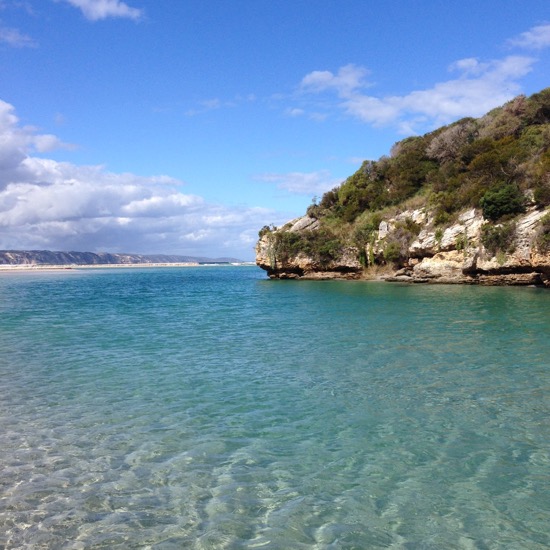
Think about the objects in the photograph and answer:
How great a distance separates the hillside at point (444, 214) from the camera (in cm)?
3922

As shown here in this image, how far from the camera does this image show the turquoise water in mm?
5266

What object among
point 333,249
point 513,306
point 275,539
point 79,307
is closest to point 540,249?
point 513,306

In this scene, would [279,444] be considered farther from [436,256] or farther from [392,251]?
[392,251]

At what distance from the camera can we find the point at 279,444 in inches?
301

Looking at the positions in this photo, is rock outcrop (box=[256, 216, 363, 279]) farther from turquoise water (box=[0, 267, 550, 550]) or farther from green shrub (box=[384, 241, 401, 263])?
turquoise water (box=[0, 267, 550, 550])

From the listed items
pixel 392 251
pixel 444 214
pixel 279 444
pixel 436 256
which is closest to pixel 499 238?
pixel 436 256

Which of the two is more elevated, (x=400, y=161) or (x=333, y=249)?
(x=400, y=161)

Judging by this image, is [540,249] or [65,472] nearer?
[65,472]

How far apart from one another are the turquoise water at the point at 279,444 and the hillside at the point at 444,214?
25.0 metres

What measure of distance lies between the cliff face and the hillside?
101mm

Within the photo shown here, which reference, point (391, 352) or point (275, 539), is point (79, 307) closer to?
point (391, 352)

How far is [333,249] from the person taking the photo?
57375 mm

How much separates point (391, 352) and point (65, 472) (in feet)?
33.7

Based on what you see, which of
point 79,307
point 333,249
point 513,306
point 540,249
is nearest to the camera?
point 513,306
